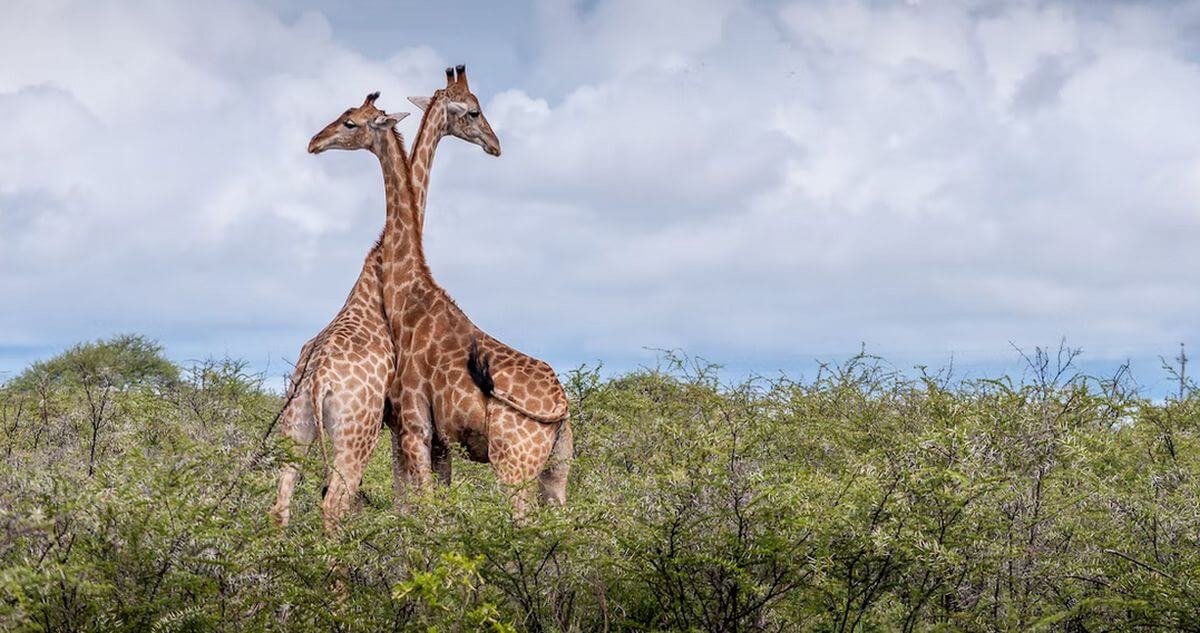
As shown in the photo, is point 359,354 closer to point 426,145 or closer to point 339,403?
point 339,403

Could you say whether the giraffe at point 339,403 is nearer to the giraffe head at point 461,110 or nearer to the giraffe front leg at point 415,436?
the giraffe front leg at point 415,436

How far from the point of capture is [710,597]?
5.65 metres

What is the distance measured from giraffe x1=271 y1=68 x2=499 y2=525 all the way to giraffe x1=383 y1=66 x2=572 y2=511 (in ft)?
0.32

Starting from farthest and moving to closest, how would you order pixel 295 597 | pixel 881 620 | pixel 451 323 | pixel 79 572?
1. pixel 451 323
2. pixel 881 620
3. pixel 295 597
4. pixel 79 572

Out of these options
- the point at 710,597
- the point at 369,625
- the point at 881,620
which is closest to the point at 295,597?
the point at 369,625

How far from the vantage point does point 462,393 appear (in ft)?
25.1

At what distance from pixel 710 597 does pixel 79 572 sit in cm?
274

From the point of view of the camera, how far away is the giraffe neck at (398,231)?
8164 mm

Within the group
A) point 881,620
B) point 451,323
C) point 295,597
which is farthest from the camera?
point 451,323

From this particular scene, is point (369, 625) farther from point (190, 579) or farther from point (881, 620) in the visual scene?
point (881, 620)

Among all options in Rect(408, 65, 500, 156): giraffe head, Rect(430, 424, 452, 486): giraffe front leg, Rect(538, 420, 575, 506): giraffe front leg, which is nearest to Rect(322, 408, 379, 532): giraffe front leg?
Rect(430, 424, 452, 486): giraffe front leg

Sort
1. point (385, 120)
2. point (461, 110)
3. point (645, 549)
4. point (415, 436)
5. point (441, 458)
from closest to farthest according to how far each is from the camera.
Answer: point (645, 549) → point (415, 436) → point (441, 458) → point (385, 120) → point (461, 110)

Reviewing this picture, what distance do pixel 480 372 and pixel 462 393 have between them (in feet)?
0.58

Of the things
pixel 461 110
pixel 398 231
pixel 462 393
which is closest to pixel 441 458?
pixel 462 393
